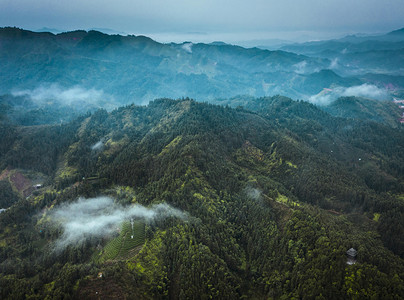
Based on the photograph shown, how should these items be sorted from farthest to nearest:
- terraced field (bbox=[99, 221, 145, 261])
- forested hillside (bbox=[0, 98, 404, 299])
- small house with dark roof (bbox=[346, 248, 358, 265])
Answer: terraced field (bbox=[99, 221, 145, 261])
small house with dark roof (bbox=[346, 248, 358, 265])
forested hillside (bbox=[0, 98, 404, 299])

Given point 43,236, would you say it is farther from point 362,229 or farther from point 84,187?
point 362,229

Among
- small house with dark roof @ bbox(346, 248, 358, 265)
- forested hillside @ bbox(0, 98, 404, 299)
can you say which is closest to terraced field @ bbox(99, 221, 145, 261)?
forested hillside @ bbox(0, 98, 404, 299)

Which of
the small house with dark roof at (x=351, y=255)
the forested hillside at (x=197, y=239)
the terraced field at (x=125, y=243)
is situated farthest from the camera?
the terraced field at (x=125, y=243)

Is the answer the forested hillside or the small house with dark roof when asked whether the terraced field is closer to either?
the forested hillside

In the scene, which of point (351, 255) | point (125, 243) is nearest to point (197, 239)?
point (125, 243)

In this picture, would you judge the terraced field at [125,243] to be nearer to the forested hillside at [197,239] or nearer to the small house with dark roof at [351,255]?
the forested hillside at [197,239]

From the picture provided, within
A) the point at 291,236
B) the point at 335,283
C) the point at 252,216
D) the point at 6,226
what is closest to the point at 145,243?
the point at 252,216

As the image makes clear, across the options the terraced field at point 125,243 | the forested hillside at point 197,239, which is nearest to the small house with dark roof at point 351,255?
the forested hillside at point 197,239

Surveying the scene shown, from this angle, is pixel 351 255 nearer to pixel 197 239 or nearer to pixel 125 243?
pixel 197 239

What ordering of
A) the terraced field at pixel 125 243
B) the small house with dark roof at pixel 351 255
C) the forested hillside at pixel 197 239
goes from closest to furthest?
the forested hillside at pixel 197 239, the small house with dark roof at pixel 351 255, the terraced field at pixel 125 243
